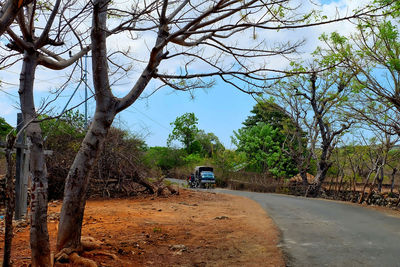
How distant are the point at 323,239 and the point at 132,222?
16.6 ft

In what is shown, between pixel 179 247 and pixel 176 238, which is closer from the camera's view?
pixel 179 247

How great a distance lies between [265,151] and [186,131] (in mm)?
24810

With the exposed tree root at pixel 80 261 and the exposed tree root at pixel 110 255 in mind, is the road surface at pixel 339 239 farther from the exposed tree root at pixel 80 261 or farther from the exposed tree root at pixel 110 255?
the exposed tree root at pixel 80 261

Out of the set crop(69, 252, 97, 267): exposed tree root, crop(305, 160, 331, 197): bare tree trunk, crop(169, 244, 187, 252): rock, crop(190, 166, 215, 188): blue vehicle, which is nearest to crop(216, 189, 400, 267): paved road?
crop(169, 244, 187, 252): rock

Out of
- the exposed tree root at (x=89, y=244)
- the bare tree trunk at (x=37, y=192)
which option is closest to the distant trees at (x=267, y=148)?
the exposed tree root at (x=89, y=244)

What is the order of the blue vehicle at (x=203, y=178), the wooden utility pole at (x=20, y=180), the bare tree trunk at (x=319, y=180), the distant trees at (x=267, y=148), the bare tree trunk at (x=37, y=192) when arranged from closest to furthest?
1. the bare tree trunk at (x=37, y=192)
2. the wooden utility pole at (x=20, y=180)
3. the bare tree trunk at (x=319, y=180)
4. the blue vehicle at (x=203, y=178)
5. the distant trees at (x=267, y=148)

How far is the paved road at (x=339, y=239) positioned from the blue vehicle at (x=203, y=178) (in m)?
17.0

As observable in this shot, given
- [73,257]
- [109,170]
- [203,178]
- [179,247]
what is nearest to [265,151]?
[203,178]

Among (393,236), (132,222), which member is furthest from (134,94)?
(393,236)

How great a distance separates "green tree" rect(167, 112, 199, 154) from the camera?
61.3m

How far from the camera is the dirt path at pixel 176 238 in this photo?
6340 mm

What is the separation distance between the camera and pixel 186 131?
6153cm

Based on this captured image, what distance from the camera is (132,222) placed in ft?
32.5

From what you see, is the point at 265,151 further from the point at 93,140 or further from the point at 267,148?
the point at 93,140
